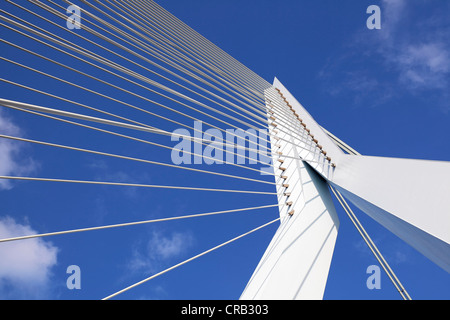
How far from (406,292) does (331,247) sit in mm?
866

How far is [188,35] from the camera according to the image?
3.68 meters

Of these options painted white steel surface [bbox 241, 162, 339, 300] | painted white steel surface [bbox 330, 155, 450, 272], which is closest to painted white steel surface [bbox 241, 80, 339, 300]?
painted white steel surface [bbox 241, 162, 339, 300]

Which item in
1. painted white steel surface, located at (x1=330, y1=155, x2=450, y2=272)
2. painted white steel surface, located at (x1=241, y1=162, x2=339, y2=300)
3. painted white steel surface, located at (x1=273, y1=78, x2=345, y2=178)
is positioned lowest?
painted white steel surface, located at (x1=241, y1=162, x2=339, y2=300)

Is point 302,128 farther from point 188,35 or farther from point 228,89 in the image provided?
point 188,35

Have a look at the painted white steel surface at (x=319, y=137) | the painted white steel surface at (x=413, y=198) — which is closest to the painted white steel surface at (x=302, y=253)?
the painted white steel surface at (x=319, y=137)

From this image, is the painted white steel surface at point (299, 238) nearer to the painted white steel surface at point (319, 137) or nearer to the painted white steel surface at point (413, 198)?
the painted white steel surface at point (319, 137)

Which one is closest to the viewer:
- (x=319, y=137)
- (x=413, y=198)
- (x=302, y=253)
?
(x=413, y=198)

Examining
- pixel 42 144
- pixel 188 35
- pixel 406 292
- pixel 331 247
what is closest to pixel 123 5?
pixel 188 35

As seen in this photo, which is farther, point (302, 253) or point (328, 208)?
point (328, 208)

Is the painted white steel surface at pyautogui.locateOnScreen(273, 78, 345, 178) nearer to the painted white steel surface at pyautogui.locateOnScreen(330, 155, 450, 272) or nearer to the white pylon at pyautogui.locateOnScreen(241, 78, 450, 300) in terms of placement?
the white pylon at pyautogui.locateOnScreen(241, 78, 450, 300)

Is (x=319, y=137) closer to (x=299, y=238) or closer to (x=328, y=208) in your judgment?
(x=328, y=208)

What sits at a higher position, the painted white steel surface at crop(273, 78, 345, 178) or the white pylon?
the painted white steel surface at crop(273, 78, 345, 178)

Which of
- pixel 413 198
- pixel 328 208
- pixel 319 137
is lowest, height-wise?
pixel 328 208

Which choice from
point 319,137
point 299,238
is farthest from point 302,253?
point 319,137
